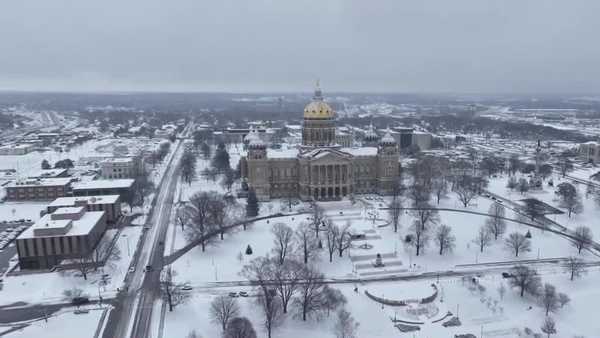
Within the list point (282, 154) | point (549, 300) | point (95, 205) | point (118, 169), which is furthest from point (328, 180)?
point (118, 169)

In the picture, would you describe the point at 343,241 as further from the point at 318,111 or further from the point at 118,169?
the point at 118,169

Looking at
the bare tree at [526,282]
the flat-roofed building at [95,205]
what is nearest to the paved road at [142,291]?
the flat-roofed building at [95,205]

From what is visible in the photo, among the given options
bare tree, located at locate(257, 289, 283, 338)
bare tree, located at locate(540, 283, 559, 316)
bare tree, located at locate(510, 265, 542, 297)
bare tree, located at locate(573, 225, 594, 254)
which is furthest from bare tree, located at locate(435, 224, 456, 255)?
bare tree, located at locate(257, 289, 283, 338)

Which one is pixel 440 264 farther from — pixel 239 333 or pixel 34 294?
pixel 34 294

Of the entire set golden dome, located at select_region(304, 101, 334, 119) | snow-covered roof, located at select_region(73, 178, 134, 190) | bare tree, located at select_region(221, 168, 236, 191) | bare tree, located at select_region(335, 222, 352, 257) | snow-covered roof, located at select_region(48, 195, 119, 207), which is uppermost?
golden dome, located at select_region(304, 101, 334, 119)

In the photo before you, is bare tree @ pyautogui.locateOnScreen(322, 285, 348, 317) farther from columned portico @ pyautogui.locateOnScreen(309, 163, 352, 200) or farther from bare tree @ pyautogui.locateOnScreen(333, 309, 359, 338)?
columned portico @ pyautogui.locateOnScreen(309, 163, 352, 200)

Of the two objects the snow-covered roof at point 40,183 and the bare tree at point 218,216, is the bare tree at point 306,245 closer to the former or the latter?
the bare tree at point 218,216
